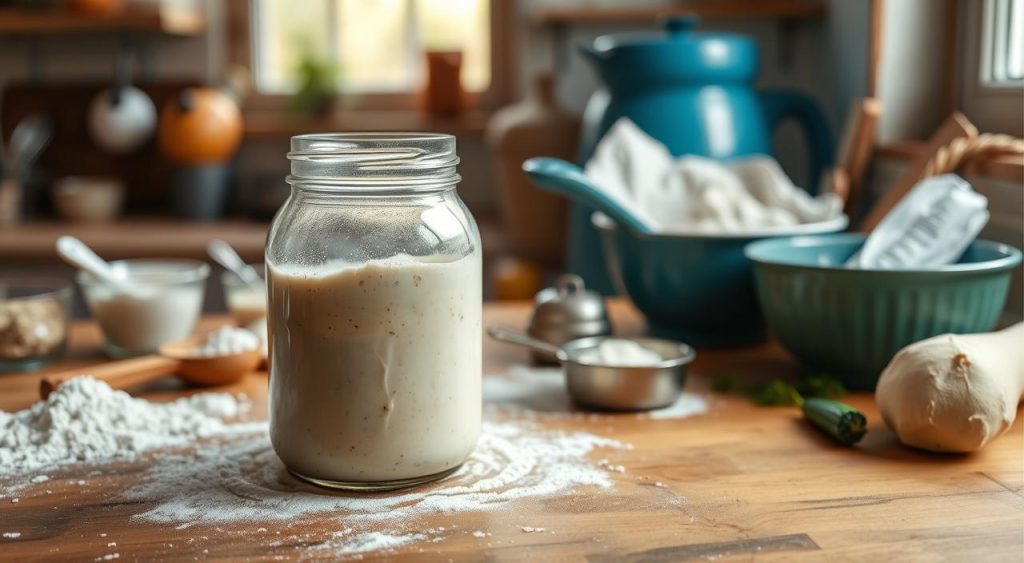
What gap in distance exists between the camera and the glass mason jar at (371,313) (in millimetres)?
738

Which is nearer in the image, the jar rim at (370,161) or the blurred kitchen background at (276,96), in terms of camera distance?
the jar rim at (370,161)

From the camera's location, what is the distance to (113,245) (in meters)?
2.30

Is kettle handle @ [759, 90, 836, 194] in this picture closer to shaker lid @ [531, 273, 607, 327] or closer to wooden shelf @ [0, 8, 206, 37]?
shaker lid @ [531, 273, 607, 327]

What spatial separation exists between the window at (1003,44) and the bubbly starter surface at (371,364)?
3.02 ft

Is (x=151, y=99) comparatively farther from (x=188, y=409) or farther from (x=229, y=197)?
(x=188, y=409)

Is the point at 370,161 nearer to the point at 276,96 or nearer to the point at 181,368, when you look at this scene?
the point at 181,368

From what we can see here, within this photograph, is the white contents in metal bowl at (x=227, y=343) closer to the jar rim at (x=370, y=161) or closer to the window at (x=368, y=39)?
the jar rim at (x=370, y=161)

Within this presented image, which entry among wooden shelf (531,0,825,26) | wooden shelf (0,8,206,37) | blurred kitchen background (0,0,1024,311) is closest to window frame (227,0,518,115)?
blurred kitchen background (0,0,1024,311)

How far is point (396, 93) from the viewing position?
9.34 ft

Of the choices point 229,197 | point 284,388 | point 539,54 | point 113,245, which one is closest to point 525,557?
point 284,388

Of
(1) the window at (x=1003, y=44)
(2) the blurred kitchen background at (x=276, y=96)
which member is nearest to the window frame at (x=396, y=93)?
(2) the blurred kitchen background at (x=276, y=96)

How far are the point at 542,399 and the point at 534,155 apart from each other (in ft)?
4.10

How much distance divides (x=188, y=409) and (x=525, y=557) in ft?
1.43

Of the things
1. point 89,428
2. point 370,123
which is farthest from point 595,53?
point 370,123
